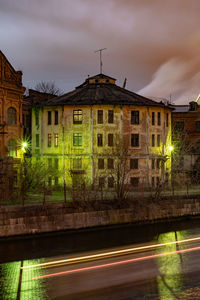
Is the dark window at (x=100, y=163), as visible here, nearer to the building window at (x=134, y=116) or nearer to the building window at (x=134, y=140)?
the building window at (x=134, y=140)

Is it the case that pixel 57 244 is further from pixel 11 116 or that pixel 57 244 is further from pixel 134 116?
pixel 134 116

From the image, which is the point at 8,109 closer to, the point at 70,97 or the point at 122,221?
the point at 70,97

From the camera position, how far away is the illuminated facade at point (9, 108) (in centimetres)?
3966

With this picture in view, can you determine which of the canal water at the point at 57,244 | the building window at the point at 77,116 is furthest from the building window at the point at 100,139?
the canal water at the point at 57,244

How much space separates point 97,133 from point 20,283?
100 ft

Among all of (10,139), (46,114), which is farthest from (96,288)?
(46,114)

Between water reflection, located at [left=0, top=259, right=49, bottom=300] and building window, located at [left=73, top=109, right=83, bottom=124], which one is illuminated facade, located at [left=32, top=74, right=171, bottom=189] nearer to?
building window, located at [left=73, top=109, right=83, bottom=124]

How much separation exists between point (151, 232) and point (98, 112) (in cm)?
2076

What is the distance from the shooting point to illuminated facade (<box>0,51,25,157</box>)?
39656 millimetres

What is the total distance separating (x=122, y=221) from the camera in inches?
1276

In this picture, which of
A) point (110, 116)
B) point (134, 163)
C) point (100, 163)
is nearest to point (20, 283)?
point (100, 163)

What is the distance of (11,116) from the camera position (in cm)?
4119

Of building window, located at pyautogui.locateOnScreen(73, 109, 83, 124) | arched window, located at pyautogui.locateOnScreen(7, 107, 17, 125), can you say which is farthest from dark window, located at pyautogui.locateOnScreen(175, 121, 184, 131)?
arched window, located at pyautogui.locateOnScreen(7, 107, 17, 125)

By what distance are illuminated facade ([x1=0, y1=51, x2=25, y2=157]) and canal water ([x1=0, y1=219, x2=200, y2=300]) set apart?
14633mm
